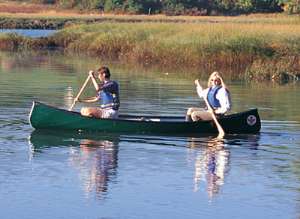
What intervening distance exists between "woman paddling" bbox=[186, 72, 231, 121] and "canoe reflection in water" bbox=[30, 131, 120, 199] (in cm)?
161

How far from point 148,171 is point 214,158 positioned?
1.69m

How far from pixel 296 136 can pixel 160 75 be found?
47.9 ft

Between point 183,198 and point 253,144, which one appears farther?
point 253,144

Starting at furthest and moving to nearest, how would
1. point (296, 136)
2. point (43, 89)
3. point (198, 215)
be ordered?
point (43, 89) < point (296, 136) < point (198, 215)

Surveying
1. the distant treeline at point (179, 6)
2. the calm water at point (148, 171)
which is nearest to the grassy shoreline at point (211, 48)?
the calm water at point (148, 171)

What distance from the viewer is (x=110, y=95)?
18.6 metres

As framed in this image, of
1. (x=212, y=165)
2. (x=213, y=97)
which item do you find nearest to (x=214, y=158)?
(x=212, y=165)

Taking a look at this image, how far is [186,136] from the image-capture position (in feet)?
60.7

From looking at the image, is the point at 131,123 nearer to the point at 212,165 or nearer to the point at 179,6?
the point at 212,165

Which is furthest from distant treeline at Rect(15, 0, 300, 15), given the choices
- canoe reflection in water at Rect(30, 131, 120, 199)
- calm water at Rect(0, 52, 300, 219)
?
canoe reflection in water at Rect(30, 131, 120, 199)

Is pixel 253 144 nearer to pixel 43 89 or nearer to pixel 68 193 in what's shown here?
pixel 68 193

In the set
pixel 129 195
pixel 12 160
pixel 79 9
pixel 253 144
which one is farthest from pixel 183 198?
pixel 79 9

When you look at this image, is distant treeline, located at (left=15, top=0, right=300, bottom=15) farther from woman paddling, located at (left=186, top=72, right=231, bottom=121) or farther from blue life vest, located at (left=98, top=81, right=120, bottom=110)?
blue life vest, located at (left=98, top=81, right=120, bottom=110)

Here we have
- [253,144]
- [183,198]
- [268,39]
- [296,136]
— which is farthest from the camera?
[268,39]
